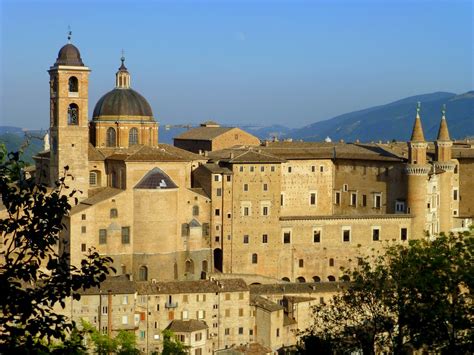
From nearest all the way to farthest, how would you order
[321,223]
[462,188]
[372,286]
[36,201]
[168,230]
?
[36,201], [372,286], [168,230], [321,223], [462,188]

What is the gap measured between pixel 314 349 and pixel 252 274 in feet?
74.4

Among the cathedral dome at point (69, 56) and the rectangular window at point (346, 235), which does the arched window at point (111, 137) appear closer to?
the cathedral dome at point (69, 56)

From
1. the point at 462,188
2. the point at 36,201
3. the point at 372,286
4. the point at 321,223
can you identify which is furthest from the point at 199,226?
the point at 36,201

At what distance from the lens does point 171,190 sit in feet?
170

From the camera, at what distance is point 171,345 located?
42.5m

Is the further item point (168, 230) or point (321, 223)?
point (321, 223)

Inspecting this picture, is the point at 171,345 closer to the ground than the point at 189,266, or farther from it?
closer to the ground

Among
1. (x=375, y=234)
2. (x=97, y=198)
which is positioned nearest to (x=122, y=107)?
(x=97, y=198)

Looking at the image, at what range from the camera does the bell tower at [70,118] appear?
52594 millimetres

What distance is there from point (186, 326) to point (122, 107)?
→ 17705mm

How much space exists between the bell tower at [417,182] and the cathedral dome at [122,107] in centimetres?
1559

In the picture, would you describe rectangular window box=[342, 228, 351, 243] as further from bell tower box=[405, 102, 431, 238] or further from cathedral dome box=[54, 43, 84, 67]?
cathedral dome box=[54, 43, 84, 67]

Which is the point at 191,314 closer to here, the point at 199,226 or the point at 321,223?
the point at 199,226

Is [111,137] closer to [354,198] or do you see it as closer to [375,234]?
[354,198]
